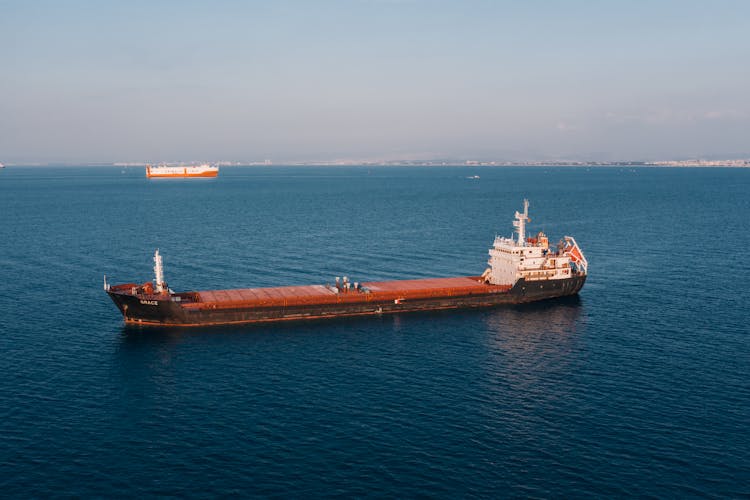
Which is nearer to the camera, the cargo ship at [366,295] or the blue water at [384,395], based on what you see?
the blue water at [384,395]

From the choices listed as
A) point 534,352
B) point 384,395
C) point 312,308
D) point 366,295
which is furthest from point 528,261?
point 384,395

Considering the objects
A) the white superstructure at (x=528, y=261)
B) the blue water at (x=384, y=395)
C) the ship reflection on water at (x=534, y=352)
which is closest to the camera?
the blue water at (x=384, y=395)

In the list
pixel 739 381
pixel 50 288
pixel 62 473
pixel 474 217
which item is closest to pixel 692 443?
pixel 739 381

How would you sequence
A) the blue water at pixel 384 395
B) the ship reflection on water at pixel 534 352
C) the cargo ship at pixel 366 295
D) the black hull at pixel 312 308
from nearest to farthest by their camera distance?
the blue water at pixel 384 395, the ship reflection on water at pixel 534 352, the black hull at pixel 312 308, the cargo ship at pixel 366 295

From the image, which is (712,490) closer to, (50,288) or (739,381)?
(739,381)

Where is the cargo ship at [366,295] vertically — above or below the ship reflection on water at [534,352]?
above

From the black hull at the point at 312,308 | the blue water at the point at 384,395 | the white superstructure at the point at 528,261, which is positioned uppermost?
the white superstructure at the point at 528,261

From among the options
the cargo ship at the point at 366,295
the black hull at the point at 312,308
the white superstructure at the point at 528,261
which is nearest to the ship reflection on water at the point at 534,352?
the black hull at the point at 312,308

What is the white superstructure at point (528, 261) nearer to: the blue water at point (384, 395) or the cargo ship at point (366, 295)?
the cargo ship at point (366, 295)

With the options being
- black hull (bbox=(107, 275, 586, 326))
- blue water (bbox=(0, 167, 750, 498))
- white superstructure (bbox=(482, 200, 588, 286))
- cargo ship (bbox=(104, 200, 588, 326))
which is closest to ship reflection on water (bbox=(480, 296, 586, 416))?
blue water (bbox=(0, 167, 750, 498))
